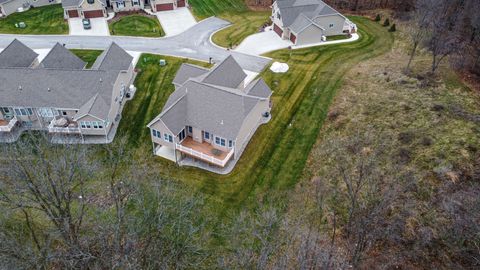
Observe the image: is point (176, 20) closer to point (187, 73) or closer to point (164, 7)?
point (164, 7)

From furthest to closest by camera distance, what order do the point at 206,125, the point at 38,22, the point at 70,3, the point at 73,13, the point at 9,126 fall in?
1. the point at 73,13
2. the point at 70,3
3. the point at 38,22
4. the point at 9,126
5. the point at 206,125

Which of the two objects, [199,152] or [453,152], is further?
[199,152]

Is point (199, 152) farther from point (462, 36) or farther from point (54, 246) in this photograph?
point (462, 36)

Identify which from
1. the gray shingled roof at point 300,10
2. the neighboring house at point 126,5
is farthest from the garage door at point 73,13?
the gray shingled roof at point 300,10

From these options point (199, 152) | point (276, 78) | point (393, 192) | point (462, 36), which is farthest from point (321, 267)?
point (462, 36)

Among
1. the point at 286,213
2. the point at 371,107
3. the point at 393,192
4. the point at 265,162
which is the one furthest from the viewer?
the point at 371,107

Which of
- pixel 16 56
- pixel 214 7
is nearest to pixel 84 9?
pixel 16 56

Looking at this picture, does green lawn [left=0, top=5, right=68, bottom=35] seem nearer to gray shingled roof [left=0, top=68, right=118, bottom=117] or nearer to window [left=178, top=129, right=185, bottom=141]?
gray shingled roof [left=0, top=68, right=118, bottom=117]
